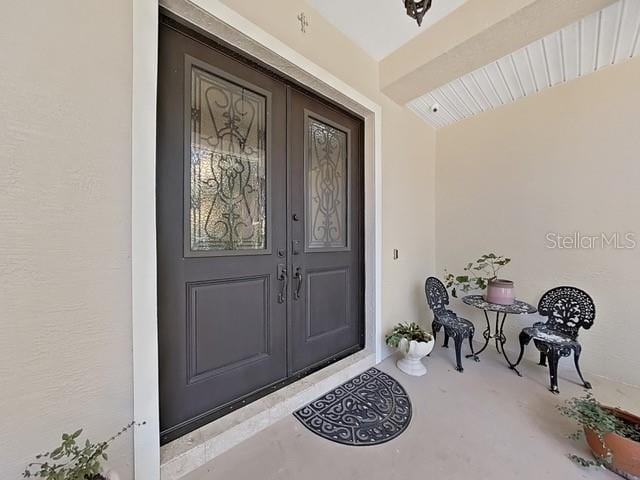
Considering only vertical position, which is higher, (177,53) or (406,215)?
(177,53)

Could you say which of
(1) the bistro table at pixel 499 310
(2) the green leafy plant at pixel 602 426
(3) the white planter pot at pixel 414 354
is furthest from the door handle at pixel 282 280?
(2) the green leafy plant at pixel 602 426

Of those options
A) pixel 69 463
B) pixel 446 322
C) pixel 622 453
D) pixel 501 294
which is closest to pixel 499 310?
pixel 501 294

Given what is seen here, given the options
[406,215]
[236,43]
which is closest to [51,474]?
[236,43]

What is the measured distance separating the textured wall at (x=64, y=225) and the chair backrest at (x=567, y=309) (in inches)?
129

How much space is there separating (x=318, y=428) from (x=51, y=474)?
1.28 metres

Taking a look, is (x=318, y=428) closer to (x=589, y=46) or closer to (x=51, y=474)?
(x=51, y=474)

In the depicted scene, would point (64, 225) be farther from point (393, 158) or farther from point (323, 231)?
point (393, 158)

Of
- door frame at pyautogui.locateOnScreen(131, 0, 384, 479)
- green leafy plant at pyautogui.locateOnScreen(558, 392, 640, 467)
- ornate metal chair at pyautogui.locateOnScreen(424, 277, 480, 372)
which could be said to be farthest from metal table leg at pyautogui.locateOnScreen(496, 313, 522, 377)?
door frame at pyautogui.locateOnScreen(131, 0, 384, 479)

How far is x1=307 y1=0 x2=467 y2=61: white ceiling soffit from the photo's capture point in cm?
186

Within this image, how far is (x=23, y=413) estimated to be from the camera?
2.94 feet

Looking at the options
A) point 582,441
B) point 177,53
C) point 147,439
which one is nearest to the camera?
point 147,439

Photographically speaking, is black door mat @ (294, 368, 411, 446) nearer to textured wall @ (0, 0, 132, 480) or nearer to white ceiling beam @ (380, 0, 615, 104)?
textured wall @ (0, 0, 132, 480)

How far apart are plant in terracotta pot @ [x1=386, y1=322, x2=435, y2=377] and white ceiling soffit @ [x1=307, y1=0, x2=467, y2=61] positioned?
2616mm

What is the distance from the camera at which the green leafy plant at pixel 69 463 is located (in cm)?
83
